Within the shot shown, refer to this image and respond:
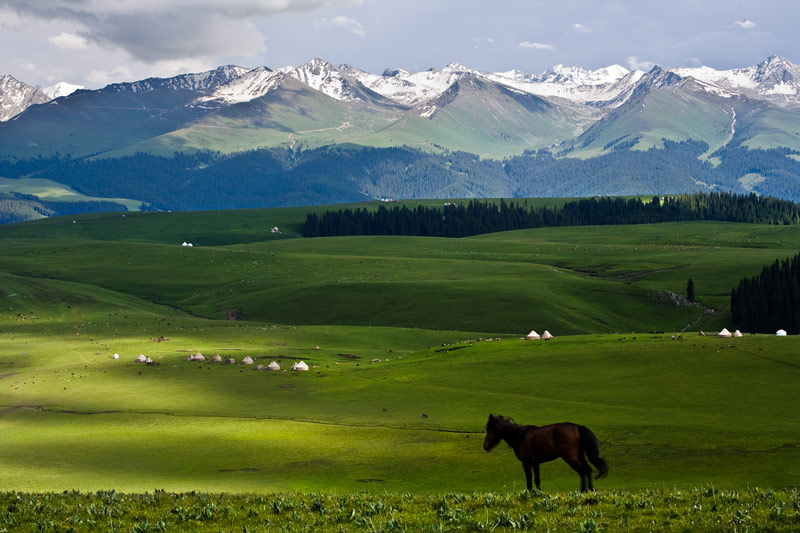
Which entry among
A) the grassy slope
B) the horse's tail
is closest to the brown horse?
the horse's tail

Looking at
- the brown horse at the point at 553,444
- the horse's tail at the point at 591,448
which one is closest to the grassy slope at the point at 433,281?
the brown horse at the point at 553,444

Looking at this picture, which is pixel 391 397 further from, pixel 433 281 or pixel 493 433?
pixel 433 281

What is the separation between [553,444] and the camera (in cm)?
2575

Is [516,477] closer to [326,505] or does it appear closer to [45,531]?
[326,505]

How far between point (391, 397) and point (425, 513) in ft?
112

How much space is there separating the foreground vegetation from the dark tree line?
309ft

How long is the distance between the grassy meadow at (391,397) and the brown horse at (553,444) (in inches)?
42.6

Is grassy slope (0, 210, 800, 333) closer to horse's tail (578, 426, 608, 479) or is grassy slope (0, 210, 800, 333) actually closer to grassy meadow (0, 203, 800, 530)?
grassy meadow (0, 203, 800, 530)

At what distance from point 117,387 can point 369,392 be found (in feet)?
61.8

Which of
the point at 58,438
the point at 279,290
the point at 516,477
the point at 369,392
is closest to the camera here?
the point at 516,477

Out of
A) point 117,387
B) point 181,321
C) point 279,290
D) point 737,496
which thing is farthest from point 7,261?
point 737,496

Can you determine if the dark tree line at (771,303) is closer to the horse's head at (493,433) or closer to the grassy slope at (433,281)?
the grassy slope at (433,281)

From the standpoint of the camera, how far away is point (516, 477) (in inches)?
1369

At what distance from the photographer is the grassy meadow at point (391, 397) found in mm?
34875
